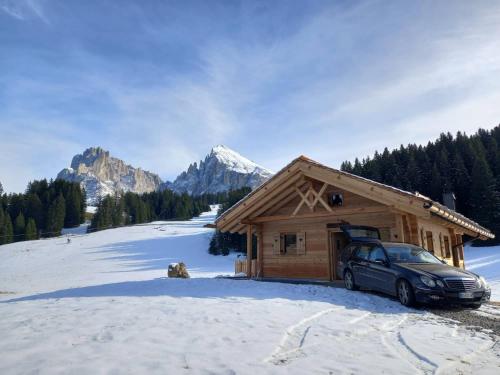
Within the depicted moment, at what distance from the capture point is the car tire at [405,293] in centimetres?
955

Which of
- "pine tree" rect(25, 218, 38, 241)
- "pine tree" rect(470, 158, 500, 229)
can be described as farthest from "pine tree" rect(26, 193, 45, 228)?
"pine tree" rect(470, 158, 500, 229)

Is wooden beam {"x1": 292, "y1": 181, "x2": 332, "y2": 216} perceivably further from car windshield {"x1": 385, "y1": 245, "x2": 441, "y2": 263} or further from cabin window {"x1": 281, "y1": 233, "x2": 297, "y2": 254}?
car windshield {"x1": 385, "y1": 245, "x2": 441, "y2": 263}

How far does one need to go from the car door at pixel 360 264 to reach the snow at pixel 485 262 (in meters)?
17.3

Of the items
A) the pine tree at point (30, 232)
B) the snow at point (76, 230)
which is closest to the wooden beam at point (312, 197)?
the pine tree at point (30, 232)

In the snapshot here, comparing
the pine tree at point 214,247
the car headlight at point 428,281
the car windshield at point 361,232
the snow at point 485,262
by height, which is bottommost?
the snow at point 485,262

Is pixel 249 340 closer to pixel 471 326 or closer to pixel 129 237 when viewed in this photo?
pixel 471 326

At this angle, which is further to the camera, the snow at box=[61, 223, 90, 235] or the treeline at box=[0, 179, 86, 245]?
the snow at box=[61, 223, 90, 235]

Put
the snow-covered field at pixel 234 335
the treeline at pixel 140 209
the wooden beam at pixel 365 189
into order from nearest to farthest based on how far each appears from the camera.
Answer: the snow-covered field at pixel 234 335 → the wooden beam at pixel 365 189 → the treeline at pixel 140 209

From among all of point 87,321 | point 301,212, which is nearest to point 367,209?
point 301,212

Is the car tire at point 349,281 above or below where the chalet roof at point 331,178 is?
below

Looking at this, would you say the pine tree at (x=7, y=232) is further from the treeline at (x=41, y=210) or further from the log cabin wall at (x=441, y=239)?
the log cabin wall at (x=441, y=239)

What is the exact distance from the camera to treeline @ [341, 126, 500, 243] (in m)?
54.4

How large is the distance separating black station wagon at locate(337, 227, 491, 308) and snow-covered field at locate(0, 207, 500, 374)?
1.64 feet

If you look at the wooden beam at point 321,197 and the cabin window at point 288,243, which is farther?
the cabin window at point 288,243
